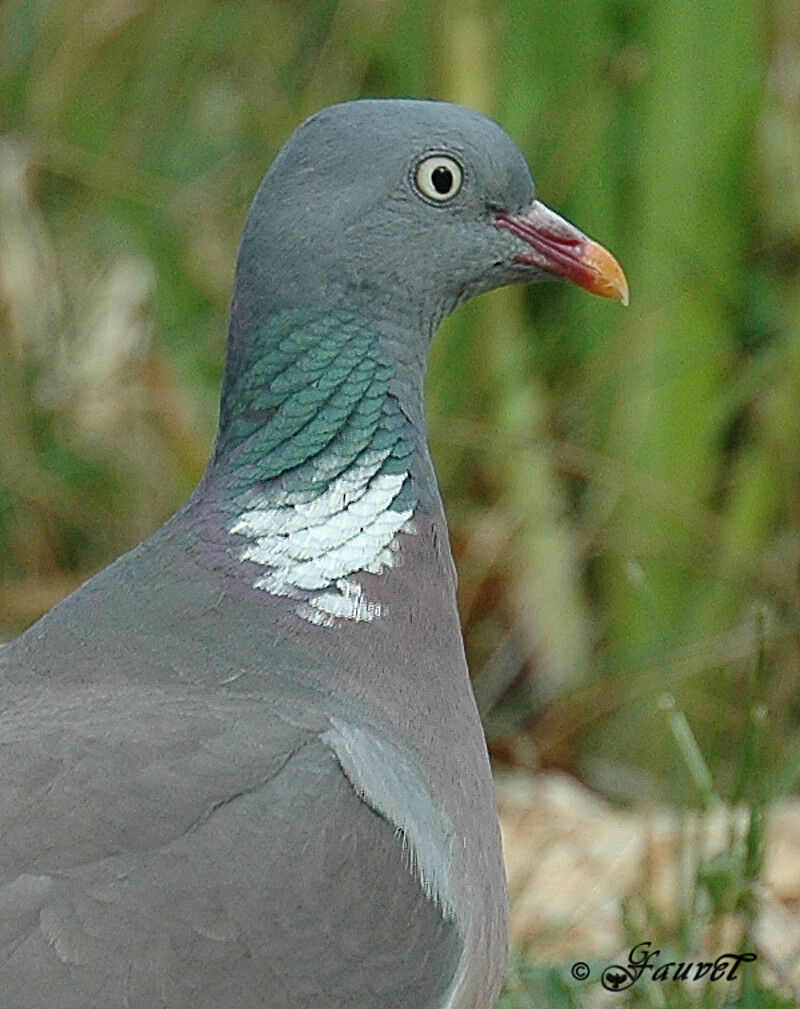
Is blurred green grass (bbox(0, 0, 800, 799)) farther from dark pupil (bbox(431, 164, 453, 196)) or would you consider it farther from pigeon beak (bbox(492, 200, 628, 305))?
dark pupil (bbox(431, 164, 453, 196))

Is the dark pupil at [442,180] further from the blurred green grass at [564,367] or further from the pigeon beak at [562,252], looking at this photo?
the blurred green grass at [564,367]

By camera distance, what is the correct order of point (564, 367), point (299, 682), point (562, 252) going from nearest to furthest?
point (299, 682)
point (562, 252)
point (564, 367)

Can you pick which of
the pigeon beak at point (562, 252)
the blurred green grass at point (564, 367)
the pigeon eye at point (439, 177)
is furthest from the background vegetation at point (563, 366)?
the pigeon eye at point (439, 177)

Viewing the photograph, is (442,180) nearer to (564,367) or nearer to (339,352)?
(339,352)

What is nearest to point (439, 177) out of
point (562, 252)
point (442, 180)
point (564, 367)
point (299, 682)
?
A: point (442, 180)

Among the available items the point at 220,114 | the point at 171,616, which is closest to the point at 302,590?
the point at 171,616

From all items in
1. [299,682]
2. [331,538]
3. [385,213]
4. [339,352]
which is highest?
[385,213]

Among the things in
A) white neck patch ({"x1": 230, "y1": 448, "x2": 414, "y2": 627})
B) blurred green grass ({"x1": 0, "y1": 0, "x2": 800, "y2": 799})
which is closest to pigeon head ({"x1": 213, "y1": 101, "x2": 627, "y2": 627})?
white neck patch ({"x1": 230, "y1": 448, "x2": 414, "y2": 627})
